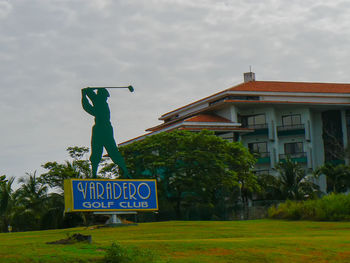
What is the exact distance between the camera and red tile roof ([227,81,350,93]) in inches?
2376

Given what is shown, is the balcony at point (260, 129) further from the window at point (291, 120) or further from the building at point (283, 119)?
the window at point (291, 120)

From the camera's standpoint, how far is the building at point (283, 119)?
58656 mm

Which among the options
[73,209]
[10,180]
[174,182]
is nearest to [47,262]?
[73,209]

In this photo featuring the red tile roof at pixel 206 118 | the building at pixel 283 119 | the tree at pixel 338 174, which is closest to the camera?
the tree at pixel 338 174

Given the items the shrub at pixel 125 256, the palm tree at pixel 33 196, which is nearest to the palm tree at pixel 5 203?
the palm tree at pixel 33 196

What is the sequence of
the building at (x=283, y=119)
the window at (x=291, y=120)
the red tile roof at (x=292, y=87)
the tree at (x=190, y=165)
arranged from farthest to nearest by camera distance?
the window at (x=291, y=120) → the red tile roof at (x=292, y=87) → the building at (x=283, y=119) → the tree at (x=190, y=165)

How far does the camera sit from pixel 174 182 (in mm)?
44625

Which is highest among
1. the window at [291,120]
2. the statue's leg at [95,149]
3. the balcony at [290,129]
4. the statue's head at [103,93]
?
the window at [291,120]

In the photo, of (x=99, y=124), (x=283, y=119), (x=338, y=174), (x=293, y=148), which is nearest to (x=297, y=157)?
(x=293, y=148)

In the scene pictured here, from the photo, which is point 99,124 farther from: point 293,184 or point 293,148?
point 293,148

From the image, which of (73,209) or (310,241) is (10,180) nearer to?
(73,209)

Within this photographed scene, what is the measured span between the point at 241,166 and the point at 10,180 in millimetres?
20674

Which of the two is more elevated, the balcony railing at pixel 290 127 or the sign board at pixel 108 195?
the balcony railing at pixel 290 127

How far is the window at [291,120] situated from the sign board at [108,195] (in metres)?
34.8
